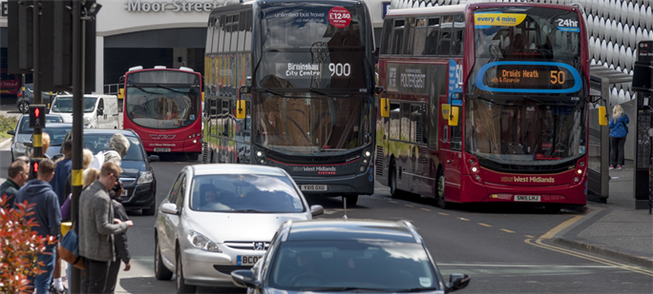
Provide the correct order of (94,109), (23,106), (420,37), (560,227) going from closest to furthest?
(560,227) → (420,37) → (94,109) → (23,106)

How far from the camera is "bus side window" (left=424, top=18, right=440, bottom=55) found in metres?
21.5

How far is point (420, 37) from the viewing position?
22500mm

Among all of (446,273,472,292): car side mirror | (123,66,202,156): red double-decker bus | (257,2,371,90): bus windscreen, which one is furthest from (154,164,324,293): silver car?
(123,66,202,156): red double-decker bus

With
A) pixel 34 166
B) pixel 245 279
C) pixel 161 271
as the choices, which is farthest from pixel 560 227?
pixel 245 279

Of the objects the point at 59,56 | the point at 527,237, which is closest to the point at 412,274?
the point at 59,56

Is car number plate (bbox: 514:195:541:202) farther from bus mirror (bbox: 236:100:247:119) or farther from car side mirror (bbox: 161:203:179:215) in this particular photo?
car side mirror (bbox: 161:203:179:215)

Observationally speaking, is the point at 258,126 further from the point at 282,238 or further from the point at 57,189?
the point at 282,238

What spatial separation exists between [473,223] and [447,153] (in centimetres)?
241

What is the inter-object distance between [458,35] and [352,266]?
45.4 feet

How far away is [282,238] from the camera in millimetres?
7590

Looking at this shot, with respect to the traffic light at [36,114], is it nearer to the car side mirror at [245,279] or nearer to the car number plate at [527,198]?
the car side mirror at [245,279]

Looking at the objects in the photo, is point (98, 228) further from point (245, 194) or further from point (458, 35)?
point (458, 35)

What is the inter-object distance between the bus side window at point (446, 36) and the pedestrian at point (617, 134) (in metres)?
10.1

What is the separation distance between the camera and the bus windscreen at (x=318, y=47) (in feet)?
67.5
